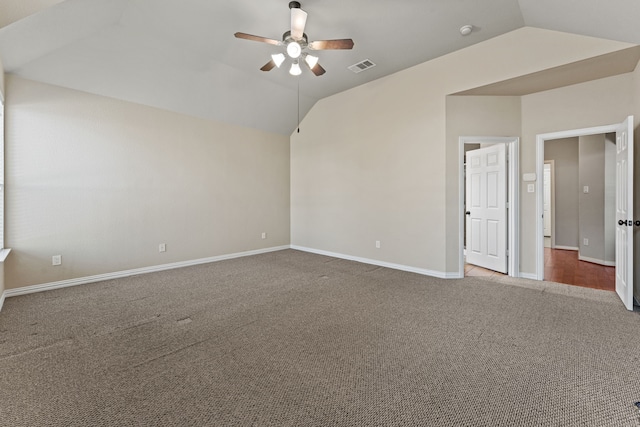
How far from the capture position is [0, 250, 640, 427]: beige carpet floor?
5.33 ft

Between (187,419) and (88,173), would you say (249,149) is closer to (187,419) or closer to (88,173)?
(88,173)

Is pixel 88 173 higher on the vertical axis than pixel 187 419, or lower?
higher

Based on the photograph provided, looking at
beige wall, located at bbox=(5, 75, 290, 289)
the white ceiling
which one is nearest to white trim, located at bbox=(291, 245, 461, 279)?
beige wall, located at bbox=(5, 75, 290, 289)

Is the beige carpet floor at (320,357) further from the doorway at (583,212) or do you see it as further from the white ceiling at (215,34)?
the white ceiling at (215,34)

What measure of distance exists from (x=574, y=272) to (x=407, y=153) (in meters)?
3.23

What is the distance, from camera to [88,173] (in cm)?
412

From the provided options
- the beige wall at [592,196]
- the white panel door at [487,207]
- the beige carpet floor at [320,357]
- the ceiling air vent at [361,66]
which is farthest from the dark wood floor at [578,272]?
the ceiling air vent at [361,66]

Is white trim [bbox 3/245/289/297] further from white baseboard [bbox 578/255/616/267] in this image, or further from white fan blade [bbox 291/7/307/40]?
white baseboard [bbox 578/255/616/267]

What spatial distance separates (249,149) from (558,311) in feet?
18.0

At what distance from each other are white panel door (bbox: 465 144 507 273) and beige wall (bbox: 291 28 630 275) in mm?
312

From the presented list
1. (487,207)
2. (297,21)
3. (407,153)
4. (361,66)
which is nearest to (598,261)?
(487,207)

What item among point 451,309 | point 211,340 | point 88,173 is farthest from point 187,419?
point 88,173

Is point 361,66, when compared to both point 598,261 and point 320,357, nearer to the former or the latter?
point 320,357

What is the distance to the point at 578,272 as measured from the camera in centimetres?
463
